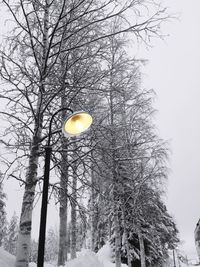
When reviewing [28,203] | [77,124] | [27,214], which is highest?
[77,124]

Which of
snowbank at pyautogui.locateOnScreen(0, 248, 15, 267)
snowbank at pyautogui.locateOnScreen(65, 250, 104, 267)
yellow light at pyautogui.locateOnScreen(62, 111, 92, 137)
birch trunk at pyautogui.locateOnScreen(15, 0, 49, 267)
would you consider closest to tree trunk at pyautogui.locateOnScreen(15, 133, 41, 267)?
birch trunk at pyautogui.locateOnScreen(15, 0, 49, 267)

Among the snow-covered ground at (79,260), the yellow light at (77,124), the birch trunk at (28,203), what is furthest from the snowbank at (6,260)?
the yellow light at (77,124)

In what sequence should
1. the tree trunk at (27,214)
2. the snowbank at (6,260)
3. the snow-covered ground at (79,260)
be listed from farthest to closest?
the snow-covered ground at (79,260), the snowbank at (6,260), the tree trunk at (27,214)

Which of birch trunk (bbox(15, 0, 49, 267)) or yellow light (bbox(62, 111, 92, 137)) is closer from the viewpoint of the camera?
yellow light (bbox(62, 111, 92, 137))

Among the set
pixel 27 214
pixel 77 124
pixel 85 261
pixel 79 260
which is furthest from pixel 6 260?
pixel 77 124

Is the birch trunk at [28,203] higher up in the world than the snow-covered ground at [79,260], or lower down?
higher up

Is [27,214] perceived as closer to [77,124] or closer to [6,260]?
[6,260]

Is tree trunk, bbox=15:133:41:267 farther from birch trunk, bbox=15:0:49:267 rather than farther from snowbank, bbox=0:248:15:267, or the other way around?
snowbank, bbox=0:248:15:267

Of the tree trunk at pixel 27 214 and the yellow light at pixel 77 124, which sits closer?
the yellow light at pixel 77 124

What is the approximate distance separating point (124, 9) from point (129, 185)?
1083 cm

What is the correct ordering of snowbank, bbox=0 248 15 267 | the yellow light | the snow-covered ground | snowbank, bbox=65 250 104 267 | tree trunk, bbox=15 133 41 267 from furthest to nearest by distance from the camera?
1. snowbank, bbox=65 250 104 267
2. the snow-covered ground
3. snowbank, bbox=0 248 15 267
4. tree trunk, bbox=15 133 41 267
5. the yellow light

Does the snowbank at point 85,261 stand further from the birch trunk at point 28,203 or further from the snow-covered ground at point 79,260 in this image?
the birch trunk at point 28,203

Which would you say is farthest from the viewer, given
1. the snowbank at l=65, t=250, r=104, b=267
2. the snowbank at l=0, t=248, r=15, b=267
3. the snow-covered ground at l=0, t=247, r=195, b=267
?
the snowbank at l=65, t=250, r=104, b=267

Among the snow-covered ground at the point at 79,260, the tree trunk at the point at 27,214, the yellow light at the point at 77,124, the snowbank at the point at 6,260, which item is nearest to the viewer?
the yellow light at the point at 77,124
